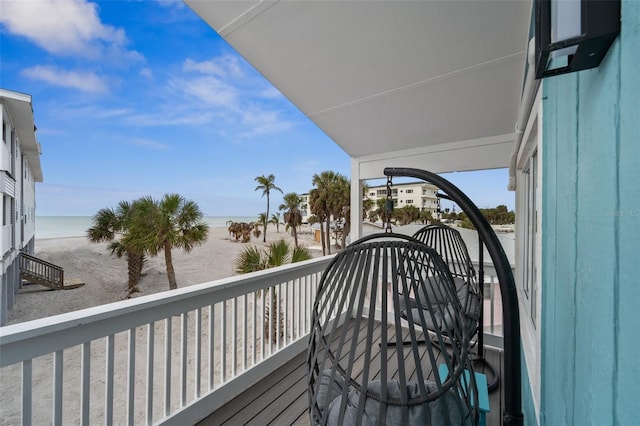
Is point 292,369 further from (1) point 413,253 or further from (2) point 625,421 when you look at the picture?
(2) point 625,421

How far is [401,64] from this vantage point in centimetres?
244

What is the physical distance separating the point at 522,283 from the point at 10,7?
898 cm

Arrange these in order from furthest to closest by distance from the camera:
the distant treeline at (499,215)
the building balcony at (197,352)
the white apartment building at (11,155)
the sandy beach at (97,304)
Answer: the white apartment building at (11,155) → the sandy beach at (97,304) → the distant treeline at (499,215) → the building balcony at (197,352)

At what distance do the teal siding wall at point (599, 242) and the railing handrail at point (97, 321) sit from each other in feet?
6.06

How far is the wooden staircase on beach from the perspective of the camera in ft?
41.7

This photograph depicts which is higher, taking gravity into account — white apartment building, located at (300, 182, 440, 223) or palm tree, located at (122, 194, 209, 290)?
white apartment building, located at (300, 182, 440, 223)

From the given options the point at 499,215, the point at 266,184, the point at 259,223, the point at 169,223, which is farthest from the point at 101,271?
the point at 499,215

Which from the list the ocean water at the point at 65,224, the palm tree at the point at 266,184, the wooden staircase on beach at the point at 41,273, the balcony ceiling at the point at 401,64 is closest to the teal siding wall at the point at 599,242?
the balcony ceiling at the point at 401,64

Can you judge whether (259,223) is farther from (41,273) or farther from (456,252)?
(456,252)

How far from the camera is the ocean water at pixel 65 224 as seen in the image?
26614mm

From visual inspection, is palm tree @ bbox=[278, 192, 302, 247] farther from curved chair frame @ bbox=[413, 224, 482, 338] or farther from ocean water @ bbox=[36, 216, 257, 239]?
curved chair frame @ bbox=[413, 224, 482, 338]

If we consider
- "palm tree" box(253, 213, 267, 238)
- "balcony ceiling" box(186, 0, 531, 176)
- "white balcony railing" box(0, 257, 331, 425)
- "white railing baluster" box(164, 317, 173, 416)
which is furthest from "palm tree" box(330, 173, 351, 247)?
"white railing baluster" box(164, 317, 173, 416)

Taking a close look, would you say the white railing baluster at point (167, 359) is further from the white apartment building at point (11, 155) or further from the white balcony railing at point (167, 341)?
the white apartment building at point (11, 155)

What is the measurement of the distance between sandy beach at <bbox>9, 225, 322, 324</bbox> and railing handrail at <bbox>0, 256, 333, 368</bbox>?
800 centimetres
